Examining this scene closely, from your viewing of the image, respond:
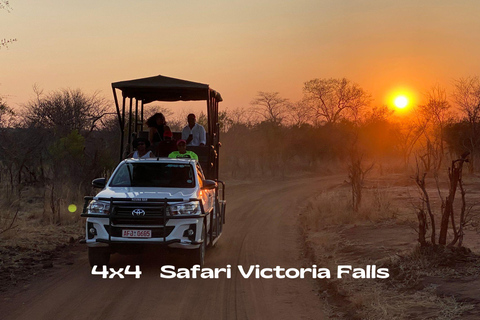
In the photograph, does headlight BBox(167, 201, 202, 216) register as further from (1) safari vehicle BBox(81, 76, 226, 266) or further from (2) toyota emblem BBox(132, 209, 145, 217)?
(2) toyota emblem BBox(132, 209, 145, 217)

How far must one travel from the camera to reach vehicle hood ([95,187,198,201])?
29.6ft

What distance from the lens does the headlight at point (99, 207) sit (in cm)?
888

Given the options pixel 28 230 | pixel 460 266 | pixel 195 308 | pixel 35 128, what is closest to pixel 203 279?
pixel 195 308

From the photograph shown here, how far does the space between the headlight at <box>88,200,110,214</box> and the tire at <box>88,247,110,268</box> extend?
604mm

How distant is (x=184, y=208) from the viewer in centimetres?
904

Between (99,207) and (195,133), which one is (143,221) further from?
(195,133)

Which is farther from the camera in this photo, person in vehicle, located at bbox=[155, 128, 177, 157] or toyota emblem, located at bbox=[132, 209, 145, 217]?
person in vehicle, located at bbox=[155, 128, 177, 157]

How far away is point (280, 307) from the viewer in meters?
6.98

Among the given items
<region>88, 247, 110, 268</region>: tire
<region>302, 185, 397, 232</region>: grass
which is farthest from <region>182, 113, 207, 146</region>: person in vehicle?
<region>88, 247, 110, 268</region>: tire

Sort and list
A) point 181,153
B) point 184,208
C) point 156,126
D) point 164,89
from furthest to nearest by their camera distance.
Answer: point 156,126
point 164,89
point 181,153
point 184,208

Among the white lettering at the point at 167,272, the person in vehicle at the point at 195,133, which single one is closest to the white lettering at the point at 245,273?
the white lettering at the point at 167,272

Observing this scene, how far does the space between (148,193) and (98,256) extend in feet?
4.15

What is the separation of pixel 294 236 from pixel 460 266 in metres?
5.62

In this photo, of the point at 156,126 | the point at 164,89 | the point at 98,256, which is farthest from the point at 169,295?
the point at 156,126
